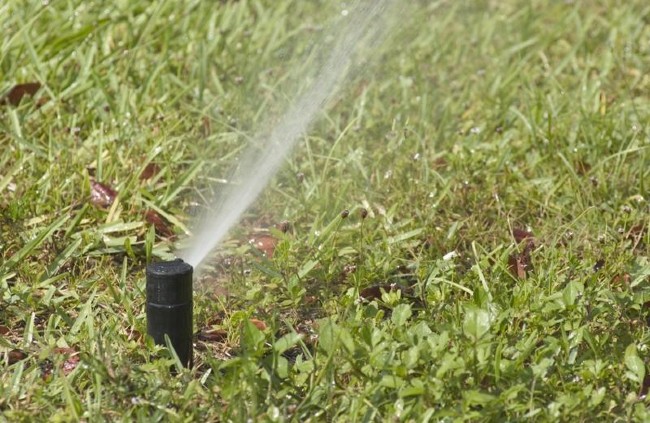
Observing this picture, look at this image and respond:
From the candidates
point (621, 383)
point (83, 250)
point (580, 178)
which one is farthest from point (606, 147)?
point (83, 250)

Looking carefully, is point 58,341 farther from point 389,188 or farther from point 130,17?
point 130,17

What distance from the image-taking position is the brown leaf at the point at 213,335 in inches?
106

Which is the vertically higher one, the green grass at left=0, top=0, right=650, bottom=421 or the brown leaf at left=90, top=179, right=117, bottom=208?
the brown leaf at left=90, top=179, right=117, bottom=208

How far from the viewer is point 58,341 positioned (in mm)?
2545

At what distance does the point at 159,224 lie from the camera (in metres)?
3.17

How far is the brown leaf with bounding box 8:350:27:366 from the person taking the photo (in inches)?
101

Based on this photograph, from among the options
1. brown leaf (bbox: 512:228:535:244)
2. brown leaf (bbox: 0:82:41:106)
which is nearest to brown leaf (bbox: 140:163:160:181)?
brown leaf (bbox: 0:82:41:106)

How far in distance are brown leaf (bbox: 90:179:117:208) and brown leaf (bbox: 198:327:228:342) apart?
67cm

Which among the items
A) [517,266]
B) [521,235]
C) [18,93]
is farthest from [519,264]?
[18,93]

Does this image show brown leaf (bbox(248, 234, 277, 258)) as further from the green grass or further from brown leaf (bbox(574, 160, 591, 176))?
brown leaf (bbox(574, 160, 591, 176))

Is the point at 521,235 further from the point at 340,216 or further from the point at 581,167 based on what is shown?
the point at 340,216

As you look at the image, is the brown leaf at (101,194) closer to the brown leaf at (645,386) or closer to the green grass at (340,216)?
the green grass at (340,216)

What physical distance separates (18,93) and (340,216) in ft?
4.58

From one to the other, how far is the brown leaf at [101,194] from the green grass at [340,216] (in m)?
0.04
